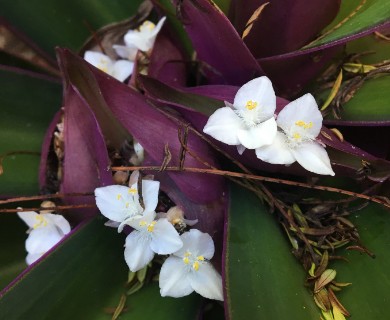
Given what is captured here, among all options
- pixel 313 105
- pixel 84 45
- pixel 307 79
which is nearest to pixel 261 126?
pixel 313 105

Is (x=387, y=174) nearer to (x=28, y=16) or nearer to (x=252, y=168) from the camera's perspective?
(x=252, y=168)

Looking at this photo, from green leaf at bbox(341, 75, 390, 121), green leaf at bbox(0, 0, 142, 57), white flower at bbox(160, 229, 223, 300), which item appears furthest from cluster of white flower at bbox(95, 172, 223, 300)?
green leaf at bbox(0, 0, 142, 57)

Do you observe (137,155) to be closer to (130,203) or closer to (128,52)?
(130,203)

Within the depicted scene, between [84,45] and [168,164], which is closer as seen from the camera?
[168,164]

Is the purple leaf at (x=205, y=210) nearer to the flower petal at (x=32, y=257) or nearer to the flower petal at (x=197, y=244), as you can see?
the flower petal at (x=197, y=244)

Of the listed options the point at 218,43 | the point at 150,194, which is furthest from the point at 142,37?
the point at 150,194

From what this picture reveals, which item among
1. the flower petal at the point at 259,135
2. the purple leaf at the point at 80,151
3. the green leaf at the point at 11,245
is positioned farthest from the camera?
the green leaf at the point at 11,245

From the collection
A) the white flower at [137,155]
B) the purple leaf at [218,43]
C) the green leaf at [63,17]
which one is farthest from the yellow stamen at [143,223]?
the green leaf at [63,17]
